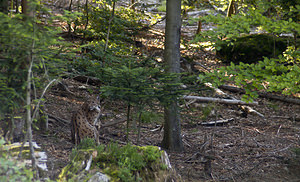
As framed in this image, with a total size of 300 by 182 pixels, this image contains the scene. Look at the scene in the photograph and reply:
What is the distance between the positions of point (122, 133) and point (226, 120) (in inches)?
144

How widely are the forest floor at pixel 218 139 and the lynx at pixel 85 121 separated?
0.27m

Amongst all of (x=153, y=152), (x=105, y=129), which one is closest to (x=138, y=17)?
(x=105, y=129)

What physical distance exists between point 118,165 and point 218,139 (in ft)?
14.7

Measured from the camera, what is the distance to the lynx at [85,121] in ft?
17.4

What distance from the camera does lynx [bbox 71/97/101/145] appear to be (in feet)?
17.4

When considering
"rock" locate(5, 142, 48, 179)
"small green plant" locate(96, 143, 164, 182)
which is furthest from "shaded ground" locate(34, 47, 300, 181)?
"small green plant" locate(96, 143, 164, 182)

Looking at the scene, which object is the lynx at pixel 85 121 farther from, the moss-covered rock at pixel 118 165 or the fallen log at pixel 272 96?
the fallen log at pixel 272 96

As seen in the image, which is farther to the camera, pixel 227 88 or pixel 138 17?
pixel 227 88

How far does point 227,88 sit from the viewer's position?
11562 millimetres

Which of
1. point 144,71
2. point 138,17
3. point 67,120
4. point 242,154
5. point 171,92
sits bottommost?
point 242,154

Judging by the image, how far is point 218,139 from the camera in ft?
24.8

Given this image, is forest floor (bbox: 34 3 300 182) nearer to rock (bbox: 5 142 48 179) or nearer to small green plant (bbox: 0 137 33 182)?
rock (bbox: 5 142 48 179)

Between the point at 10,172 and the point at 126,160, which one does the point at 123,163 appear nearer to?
the point at 126,160

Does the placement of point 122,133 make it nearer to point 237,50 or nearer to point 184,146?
point 184,146
